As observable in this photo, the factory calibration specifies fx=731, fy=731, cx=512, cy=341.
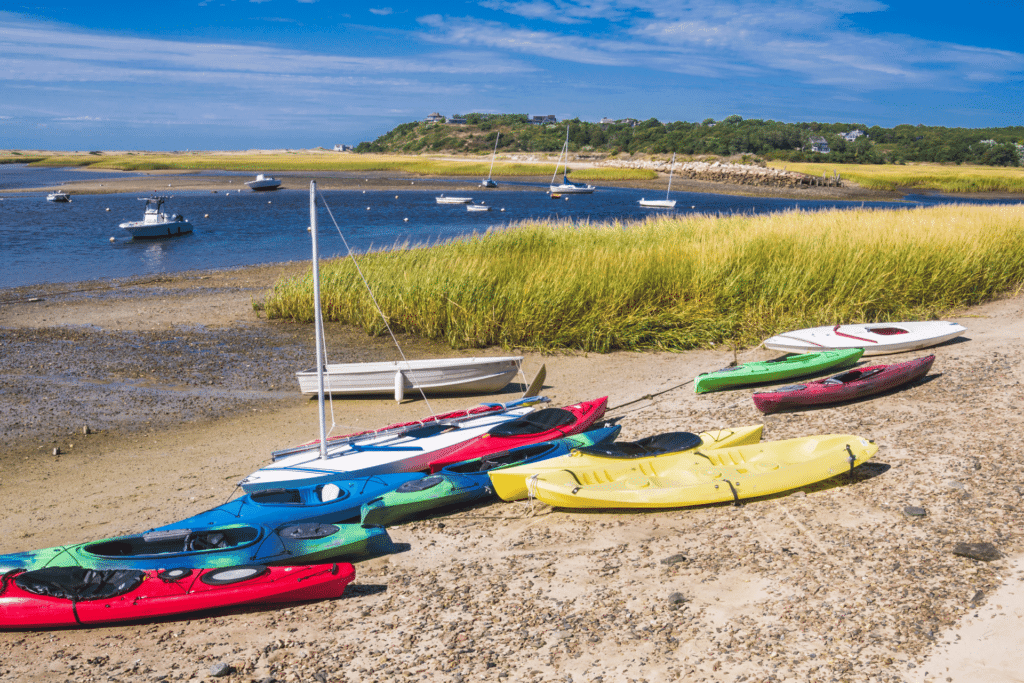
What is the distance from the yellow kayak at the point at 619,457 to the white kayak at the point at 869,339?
4867 millimetres

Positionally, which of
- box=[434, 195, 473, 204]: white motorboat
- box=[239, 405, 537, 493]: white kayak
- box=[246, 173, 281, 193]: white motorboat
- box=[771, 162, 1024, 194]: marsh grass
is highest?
box=[771, 162, 1024, 194]: marsh grass

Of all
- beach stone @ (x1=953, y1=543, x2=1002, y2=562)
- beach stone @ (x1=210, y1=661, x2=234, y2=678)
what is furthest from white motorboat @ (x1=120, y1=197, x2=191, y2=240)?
beach stone @ (x1=953, y1=543, x2=1002, y2=562)

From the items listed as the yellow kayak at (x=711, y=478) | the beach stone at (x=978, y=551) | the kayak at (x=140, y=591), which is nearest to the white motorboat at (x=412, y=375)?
the yellow kayak at (x=711, y=478)

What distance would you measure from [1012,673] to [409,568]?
445 cm

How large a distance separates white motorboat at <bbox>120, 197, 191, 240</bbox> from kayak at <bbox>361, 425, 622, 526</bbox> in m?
31.3

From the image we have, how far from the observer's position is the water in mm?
28375

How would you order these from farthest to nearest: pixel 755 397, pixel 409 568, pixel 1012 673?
pixel 755 397 → pixel 409 568 → pixel 1012 673

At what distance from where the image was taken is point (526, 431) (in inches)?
354

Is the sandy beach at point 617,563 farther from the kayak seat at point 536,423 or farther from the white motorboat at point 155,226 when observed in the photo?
the white motorboat at point 155,226

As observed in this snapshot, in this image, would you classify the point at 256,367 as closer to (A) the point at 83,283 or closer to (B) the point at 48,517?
(B) the point at 48,517

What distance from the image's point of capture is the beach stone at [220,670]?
4.93 metres

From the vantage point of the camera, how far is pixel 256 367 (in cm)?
1417

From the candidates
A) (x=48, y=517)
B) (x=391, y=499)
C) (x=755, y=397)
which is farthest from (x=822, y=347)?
(x=48, y=517)

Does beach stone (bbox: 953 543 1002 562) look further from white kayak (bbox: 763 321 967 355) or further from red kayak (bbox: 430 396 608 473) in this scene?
white kayak (bbox: 763 321 967 355)
